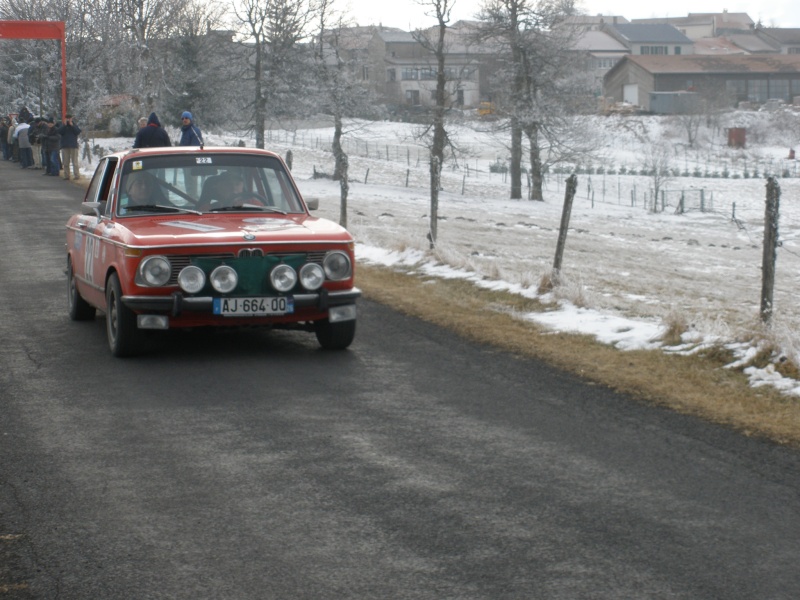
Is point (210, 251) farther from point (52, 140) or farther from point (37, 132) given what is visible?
point (37, 132)

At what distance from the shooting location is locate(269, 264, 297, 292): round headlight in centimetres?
903

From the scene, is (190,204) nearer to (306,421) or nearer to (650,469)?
(306,421)

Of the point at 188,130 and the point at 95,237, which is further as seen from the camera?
the point at 188,130

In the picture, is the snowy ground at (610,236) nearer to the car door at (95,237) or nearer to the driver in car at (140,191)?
the driver in car at (140,191)

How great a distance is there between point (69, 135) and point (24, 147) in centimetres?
928

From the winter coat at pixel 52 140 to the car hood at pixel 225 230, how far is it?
92.6 ft

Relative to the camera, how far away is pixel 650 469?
618 centimetres

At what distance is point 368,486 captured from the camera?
5.79m

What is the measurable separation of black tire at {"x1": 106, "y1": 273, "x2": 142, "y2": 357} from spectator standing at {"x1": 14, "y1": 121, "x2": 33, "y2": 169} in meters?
33.2

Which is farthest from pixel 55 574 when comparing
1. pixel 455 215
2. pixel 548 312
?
pixel 455 215

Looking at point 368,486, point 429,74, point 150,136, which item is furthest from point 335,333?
point 429,74

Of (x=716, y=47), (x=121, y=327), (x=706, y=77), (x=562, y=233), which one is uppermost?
(x=716, y=47)

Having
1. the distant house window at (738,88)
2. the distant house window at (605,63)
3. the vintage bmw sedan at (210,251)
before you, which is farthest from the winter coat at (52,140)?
the distant house window at (605,63)

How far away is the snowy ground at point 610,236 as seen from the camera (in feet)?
37.6
